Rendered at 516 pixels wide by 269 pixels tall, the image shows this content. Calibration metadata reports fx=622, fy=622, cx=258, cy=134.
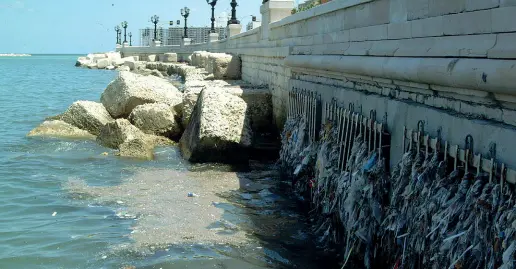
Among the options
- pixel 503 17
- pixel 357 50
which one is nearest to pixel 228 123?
pixel 357 50

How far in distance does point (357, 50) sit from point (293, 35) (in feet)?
14.6

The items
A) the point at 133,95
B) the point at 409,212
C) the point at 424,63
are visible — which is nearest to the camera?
the point at 409,212

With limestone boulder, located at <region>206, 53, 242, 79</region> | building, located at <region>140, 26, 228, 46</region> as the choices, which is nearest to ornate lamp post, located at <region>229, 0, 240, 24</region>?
limestone boulder, located at <region>206, 53, 242, 79</region>

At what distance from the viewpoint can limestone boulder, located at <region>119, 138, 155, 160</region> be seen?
1193cm

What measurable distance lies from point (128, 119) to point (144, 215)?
6.34m

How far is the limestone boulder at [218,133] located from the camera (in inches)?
435

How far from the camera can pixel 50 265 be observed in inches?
261

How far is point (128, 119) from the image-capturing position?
14.2m

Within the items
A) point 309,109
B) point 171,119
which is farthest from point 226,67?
point 309,109

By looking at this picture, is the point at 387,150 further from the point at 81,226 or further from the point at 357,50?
the point at 81,226

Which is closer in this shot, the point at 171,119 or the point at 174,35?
the point at 171,119

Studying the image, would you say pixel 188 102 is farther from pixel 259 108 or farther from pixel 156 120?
pixel 259 108

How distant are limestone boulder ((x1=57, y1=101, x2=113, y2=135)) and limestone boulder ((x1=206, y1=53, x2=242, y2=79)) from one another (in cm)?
636

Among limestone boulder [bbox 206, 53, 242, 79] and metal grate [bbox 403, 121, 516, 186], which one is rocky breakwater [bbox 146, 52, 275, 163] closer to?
metal grate [bbox 403, 121, 516, 186]
